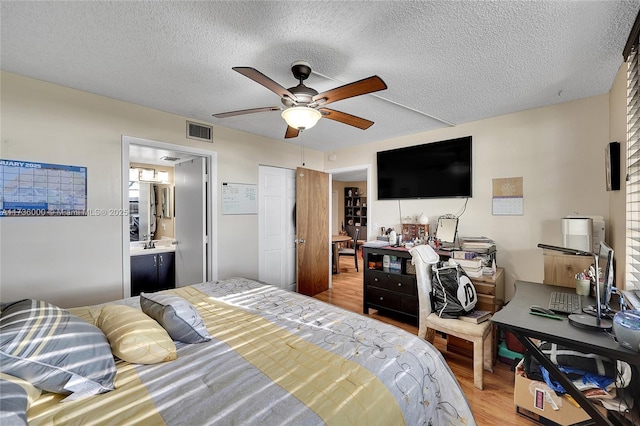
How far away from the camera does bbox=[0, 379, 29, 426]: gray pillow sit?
0.74 metres

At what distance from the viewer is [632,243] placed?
1622 mm

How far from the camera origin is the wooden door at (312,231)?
4062mm

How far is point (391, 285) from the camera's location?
3275 mm

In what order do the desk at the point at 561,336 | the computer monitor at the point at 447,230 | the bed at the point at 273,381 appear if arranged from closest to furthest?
1. the bed at the point at 273,381
2. the desk at the point at 561,336
3. the computer monitor at the point at 447,230

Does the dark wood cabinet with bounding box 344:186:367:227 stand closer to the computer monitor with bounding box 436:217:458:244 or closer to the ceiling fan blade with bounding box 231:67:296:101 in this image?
the computer monitor with bounding box 436:217:458:244

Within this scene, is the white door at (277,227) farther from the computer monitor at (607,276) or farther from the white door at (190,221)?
the computer monitor at (607,276)

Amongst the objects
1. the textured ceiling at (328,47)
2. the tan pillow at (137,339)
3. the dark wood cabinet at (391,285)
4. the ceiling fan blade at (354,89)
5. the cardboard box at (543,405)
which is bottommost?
the cardboard box at (543,405)

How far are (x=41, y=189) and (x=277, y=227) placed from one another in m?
2.60

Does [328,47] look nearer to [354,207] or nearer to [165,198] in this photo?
[165,198]

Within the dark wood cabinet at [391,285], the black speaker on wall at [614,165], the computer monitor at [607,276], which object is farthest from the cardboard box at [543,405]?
the black speaker on wall at [614,165]

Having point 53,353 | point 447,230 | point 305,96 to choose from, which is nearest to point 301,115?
point 305,96

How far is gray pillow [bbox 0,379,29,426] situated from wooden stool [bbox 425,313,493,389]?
8.09 feet

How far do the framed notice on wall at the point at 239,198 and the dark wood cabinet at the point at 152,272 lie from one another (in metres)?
1.41

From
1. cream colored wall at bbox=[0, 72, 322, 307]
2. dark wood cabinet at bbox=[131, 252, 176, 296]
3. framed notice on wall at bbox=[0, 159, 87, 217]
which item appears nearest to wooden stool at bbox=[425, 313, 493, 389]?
cream colored wall at bbox=[0, 72, 322, 307]
